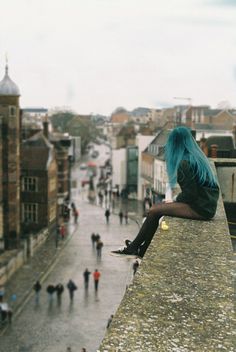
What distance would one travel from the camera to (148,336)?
3443 mm

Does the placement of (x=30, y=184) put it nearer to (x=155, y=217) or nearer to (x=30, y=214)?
(x=30, y=214)

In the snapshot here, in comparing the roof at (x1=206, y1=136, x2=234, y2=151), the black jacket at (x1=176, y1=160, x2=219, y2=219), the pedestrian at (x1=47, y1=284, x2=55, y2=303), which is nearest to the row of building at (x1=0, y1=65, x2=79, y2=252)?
the pedestrian at (x1=47, y1=284, x2=55, y2=303)

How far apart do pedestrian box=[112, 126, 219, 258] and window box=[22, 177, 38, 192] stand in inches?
1689

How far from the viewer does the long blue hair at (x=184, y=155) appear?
22.7ft

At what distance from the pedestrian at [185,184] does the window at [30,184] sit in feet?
141

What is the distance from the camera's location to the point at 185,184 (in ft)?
22.4

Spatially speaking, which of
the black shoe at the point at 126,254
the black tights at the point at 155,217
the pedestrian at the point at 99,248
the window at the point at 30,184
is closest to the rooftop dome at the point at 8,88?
the window at the point at 30,184

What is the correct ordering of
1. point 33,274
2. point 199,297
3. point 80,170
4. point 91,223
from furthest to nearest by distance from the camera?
point 80,170, point 91,223, point 33,274, point 199,297

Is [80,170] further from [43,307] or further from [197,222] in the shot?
[197,222]

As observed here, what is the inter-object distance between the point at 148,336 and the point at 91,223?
49.8 meters

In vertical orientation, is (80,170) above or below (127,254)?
below

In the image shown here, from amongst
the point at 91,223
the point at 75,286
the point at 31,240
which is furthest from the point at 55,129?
the point at 75,286

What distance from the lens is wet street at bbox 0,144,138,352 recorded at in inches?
881

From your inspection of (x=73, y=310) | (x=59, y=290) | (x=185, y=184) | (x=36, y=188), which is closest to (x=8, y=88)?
(x=36, y=188)
